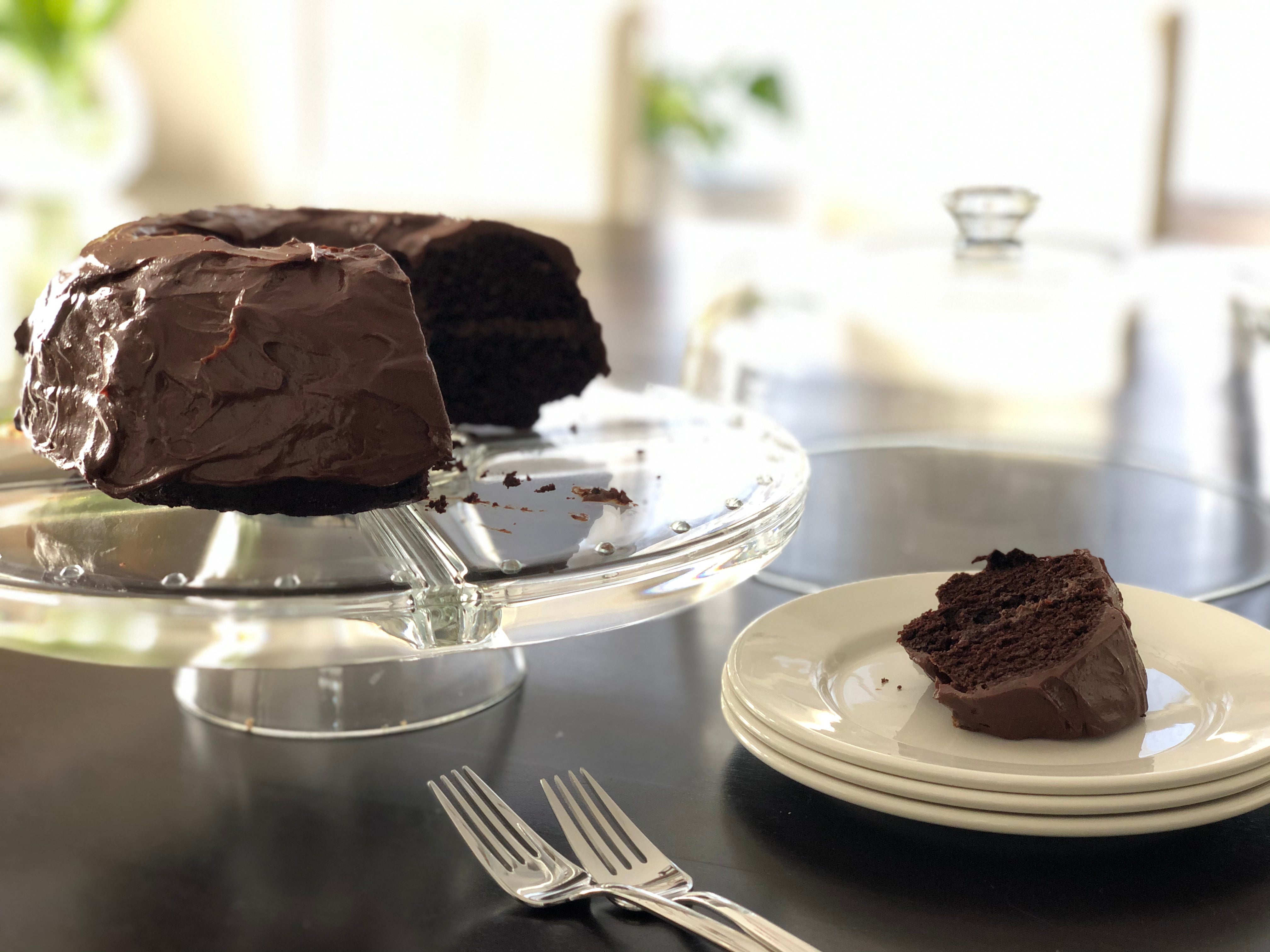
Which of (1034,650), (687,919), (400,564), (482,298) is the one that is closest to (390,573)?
(400,564)

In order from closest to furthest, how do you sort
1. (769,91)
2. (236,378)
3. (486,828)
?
(486,828) < (236,378) < (769,91)

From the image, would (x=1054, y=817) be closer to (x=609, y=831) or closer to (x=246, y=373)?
(x=609, y=831)

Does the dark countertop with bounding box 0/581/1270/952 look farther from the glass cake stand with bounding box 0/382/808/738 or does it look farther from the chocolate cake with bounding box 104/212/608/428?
the chocolate cake with bounding box 104/212/608/428

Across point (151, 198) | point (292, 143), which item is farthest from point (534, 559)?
point (292, 143)

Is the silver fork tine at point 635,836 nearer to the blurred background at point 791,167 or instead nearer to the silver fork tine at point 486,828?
the silver fork tine at point 486,828

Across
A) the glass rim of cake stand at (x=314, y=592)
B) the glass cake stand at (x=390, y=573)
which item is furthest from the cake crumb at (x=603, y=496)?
the glass rim of cake stand at (x=314, y=592)

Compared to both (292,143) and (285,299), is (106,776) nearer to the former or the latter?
(285,299)

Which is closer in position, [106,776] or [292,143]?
[106,776]
